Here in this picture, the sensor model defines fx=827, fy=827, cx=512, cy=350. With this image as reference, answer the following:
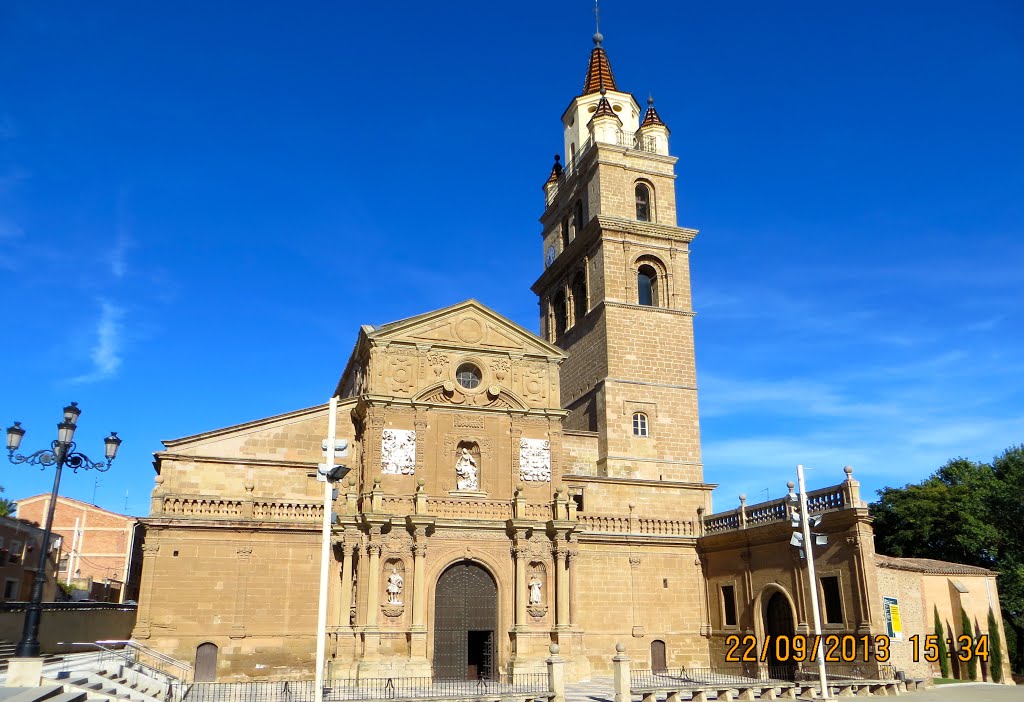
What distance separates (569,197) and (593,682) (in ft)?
92.7

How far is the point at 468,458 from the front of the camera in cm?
3516

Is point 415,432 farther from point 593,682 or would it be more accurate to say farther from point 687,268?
point 687,268

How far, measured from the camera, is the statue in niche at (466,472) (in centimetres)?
3481

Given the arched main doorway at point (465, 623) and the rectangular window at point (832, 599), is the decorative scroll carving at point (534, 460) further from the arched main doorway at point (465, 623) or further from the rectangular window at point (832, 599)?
the rectangular window at point (832, 599)

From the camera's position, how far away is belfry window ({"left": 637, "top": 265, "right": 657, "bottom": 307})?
147 ft

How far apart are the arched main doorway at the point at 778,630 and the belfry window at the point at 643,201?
72.8 ft

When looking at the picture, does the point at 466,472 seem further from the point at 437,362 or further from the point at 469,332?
the point at 469,332

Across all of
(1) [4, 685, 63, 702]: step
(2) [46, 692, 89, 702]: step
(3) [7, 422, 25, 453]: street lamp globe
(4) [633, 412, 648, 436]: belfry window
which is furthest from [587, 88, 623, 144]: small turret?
(1) [4, 685, 63, 702]: step

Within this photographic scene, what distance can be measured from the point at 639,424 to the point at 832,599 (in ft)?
46.4

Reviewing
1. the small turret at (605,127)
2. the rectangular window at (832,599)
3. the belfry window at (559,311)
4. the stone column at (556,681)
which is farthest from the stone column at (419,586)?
the small turret at (605,127)

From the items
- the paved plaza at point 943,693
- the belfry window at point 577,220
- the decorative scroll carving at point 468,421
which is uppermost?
the belfry window at point 577,220

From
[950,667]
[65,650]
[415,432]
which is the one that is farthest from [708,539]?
[65,650]

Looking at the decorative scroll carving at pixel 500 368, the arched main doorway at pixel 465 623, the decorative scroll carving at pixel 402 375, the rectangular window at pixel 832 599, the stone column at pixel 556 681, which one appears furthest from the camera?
the decorative scroll carving at pixel 500 368

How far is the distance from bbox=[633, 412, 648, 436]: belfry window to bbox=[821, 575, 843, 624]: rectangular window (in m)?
13.2
